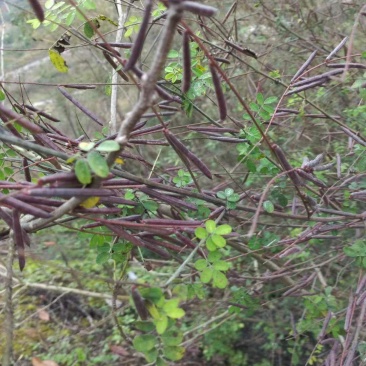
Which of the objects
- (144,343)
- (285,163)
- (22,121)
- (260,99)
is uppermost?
(22,121)

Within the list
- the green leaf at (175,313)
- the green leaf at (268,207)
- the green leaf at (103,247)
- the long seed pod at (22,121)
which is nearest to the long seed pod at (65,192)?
the long seed pod at (22,121)

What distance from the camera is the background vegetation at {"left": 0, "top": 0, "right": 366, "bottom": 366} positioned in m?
0.79

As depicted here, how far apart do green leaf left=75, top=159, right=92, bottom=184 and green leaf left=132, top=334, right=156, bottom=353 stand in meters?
0.27

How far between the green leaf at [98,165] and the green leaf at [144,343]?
270mm

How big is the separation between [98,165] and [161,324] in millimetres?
265

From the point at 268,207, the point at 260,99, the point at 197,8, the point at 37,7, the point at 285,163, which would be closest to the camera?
the point at 197,8

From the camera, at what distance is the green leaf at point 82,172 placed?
70 cm

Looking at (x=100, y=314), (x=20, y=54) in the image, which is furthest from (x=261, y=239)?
(x=20, y=54)

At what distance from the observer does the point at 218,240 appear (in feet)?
3.22

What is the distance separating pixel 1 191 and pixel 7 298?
310 millimetres

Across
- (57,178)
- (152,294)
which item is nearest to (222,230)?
(152,294)

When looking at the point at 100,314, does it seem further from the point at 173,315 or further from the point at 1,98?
the point at 173,315

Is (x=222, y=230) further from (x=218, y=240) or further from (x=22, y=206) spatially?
(x=22, y=206)

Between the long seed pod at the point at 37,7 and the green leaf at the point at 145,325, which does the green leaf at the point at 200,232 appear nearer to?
the green leaf at the point at 145,325
